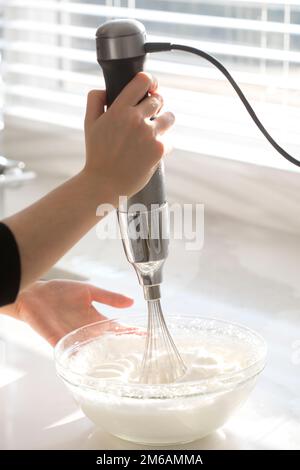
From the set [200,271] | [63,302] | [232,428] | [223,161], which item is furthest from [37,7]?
[232,428]

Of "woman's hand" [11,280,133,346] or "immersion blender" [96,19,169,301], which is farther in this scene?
"woman's hand" [11,280,133,346]

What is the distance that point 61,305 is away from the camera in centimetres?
100

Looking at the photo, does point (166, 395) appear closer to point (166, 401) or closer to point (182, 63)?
point (166, 401)

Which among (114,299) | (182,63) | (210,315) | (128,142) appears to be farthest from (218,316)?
(182,63)

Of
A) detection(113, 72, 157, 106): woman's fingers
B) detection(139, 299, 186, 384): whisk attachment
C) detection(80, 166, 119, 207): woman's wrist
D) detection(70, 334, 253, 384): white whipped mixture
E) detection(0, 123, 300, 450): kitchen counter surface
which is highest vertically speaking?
detection(113, 72, 157, 106): woman's fingers

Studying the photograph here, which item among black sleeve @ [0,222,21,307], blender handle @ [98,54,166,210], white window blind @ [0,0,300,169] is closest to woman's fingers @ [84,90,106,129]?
blender handle @ [98,54,166,210]

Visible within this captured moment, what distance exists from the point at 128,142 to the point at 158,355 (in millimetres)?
192

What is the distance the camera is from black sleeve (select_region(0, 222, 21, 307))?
711mm

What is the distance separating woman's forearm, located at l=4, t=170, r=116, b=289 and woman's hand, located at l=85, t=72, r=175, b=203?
11mm

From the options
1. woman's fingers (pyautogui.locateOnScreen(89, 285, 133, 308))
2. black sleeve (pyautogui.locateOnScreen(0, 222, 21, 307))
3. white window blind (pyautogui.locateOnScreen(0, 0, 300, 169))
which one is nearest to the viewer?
black sleeve (pyautogui.locateOnScreen(0, 222, 21, 307))

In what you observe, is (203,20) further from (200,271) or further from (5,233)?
(5,233)

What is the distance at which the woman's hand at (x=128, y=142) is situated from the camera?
74 centimetres

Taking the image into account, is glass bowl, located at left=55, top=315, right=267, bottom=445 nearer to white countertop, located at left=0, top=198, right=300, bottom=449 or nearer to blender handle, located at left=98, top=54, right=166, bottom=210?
white countertop, located at left=0, top=198, right=300, bottom=449

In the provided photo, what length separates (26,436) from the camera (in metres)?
0.79
